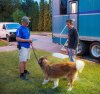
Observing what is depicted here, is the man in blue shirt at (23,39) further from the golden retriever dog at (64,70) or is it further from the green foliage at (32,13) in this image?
the green foliage at (32,13)

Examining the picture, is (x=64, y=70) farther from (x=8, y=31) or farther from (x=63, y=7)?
(x=8, y=31)

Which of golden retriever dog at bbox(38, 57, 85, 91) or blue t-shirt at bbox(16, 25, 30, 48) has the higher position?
blue t-shirt at bbox(16, 25, 30, 48)

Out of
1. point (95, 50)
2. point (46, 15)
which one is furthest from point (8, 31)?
point (46, 15)

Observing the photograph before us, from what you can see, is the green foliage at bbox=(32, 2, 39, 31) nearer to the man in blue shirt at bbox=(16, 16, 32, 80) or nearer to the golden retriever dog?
the man in blue shirt at bbox=(16, 16, 32, 80)

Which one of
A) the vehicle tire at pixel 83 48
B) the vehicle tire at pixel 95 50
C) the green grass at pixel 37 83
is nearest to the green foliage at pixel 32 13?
the vehicle tire at pixel 83 48

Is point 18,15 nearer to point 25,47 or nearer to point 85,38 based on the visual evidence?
point 85,38

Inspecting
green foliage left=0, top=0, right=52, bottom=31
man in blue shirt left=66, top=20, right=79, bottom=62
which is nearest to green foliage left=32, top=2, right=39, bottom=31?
green foliage left=0, top=0, right=52, bottom=31

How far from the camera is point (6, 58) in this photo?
12.8 m

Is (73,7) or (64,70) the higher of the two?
(73,7)

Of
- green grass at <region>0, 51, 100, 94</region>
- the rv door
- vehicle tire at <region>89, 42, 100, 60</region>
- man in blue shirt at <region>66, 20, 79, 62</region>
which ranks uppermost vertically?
the rv door

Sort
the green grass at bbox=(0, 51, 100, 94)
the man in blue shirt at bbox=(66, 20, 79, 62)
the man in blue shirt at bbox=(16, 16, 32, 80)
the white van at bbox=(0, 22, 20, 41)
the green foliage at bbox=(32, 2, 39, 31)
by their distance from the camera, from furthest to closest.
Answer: the green foliage at bbox=(32, 2, 39, 31) → the white van at bbox=(0, 22, 20, 41) → the man in blue shirt at bbox=(66, 20, 79, 62) → the man in blue shirt at bbox=(16, 16, 32, 80) → the green grass at bbox=(0, 51, 100, 94)

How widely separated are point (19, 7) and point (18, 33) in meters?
39.8

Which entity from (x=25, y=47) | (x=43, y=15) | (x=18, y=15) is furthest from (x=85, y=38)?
(x=18, y=15)

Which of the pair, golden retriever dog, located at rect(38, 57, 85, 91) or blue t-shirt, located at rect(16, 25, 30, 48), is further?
blue t-shirt, located at rect(16, 25, 30, 48)
